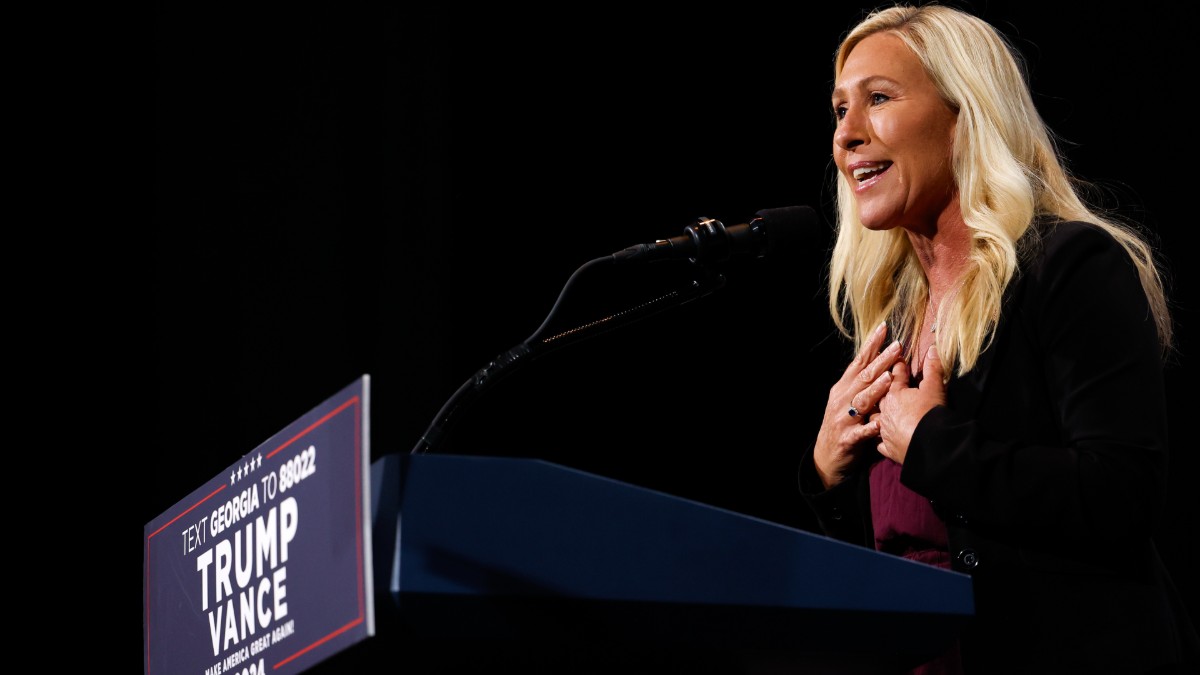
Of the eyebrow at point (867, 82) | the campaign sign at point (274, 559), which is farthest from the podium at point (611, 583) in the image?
the eyebrow at point (867, 82)

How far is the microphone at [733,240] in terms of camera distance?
166 cm

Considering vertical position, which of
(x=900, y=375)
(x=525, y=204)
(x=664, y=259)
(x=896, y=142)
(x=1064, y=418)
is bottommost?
(x=1064, y=418)

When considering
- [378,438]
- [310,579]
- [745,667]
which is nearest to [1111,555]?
[745,667]

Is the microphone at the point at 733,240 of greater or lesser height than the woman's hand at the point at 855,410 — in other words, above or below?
above

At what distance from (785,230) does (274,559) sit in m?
0.80

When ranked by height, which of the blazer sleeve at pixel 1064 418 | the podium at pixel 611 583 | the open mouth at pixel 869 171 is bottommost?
the podium at pixel 611 583

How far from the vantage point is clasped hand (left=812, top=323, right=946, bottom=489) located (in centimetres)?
175

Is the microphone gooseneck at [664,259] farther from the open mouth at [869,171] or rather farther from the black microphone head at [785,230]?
the open mouth at [869,171]

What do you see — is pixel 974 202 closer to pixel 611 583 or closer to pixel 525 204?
pixel 611 583

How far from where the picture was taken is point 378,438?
3428 millimetres

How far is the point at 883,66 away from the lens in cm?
211

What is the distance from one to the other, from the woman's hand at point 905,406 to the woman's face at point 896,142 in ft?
0.96

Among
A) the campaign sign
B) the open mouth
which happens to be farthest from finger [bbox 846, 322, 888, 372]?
the campaign sign

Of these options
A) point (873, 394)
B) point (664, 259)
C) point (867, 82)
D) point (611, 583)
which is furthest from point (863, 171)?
point (611, 583)
